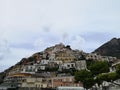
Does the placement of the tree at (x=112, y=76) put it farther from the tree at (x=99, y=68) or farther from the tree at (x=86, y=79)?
the tree at (x=86, y=79)

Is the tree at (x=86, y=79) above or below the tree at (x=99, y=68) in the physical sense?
below

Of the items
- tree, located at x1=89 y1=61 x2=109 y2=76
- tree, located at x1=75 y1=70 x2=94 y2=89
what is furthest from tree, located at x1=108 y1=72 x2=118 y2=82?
tree, located at x1=75 y1=70 x2=94 y2=89

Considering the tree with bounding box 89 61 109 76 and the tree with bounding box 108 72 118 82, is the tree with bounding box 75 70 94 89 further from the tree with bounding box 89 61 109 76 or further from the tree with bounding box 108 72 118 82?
the tree with bounding box 108 72 118 82

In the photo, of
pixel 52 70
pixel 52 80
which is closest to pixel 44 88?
pixel 52 80

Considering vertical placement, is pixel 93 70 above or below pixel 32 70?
below

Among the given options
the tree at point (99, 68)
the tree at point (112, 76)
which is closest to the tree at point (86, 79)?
the tree at point (99, 68)

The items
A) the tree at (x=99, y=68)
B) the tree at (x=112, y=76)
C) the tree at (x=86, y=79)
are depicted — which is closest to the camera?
the tree at (x=112, y=76)

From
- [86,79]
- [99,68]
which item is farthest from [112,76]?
[86,79]

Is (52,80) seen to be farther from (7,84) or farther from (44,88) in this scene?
(7,84)

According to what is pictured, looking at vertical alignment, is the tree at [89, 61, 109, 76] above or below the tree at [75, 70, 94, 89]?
above

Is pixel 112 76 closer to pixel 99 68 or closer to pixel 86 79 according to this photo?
pixel 99 68

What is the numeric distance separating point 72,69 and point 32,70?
21.7m

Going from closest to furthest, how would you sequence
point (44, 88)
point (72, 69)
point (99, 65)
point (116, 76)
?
point (116, 76) < point (99, 65) < point (44, 88) < point (72, 69)

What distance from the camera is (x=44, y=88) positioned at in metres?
157
